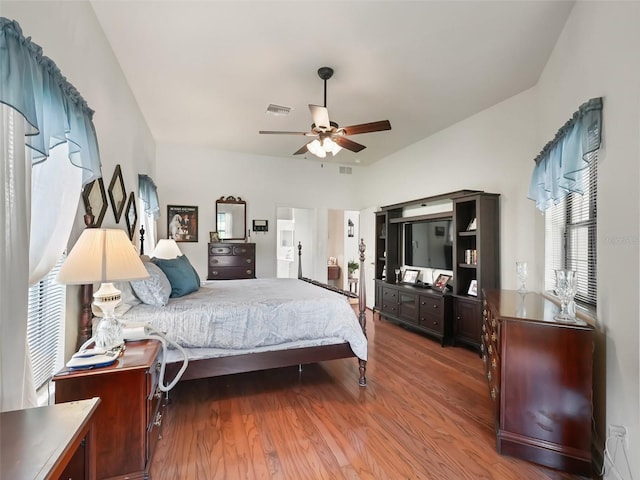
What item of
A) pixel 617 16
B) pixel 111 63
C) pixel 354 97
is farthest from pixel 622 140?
pixel 111 63

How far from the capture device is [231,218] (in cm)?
586

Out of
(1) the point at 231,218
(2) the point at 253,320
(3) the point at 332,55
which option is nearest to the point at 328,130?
(3) the point at 332,55

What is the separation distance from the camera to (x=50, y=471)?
0.71 meters

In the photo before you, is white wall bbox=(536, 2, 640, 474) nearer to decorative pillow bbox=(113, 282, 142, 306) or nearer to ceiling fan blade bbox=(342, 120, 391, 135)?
ceiling fan blade bbox=(342, 120, 391, 135)

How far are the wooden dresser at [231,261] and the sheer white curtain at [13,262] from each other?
13.4ft

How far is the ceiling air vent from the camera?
377 cm

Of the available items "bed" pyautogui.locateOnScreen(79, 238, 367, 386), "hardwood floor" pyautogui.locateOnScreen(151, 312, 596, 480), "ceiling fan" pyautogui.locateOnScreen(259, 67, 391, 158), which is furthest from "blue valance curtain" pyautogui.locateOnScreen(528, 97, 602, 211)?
"bed" pyautogui.locateOnScreen(79, 238, 367, 386)

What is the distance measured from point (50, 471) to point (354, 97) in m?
3.75

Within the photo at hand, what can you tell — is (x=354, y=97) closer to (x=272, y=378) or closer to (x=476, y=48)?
(x=476, y=48)

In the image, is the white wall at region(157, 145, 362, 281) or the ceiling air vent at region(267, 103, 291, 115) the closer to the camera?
the ceiling air vent at region(267, 103, 291, 115)

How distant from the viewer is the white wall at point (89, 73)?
1.61 metres

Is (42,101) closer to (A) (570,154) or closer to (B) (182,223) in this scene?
(A) (570,154)

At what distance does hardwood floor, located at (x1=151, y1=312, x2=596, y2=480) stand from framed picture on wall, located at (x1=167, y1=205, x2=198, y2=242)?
10.5ft

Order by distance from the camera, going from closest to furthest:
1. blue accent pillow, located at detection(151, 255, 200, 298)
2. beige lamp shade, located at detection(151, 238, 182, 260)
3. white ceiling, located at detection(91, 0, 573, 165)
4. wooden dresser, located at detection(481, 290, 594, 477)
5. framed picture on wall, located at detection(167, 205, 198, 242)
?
1. wooden dresser, located at detection(481, 290, 594, 477)
2. white ceiling, located at detection(91, 0, 573, 165)
3. blue accent pillow, located at detection(151, 255, 200, 298)
4. beige lamp shade, located at detection(151, 238, 182, 260)
5. framed picture on wall, located at detection(167, 205, 198, 242)
